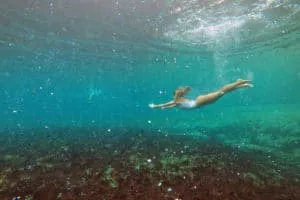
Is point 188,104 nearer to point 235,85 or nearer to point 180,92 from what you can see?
point 180,92

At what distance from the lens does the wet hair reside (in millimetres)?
5621

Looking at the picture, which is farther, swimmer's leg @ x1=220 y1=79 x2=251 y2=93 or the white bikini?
the white bikini

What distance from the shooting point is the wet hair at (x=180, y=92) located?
5.62 meters

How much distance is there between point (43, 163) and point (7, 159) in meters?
2.50

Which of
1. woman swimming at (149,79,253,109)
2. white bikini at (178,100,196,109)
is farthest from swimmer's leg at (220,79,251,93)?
white bikini at (178,100,196,109)

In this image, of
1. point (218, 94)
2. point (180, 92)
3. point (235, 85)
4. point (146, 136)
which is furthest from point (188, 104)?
point (146, 136)

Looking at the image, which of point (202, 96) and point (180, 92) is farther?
point (180, 92)

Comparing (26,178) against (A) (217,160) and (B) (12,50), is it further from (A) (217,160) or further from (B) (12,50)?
(B) (12,50)

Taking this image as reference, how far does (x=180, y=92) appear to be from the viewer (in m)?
5.67

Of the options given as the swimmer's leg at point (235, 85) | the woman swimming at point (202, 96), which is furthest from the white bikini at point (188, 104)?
the swimmer's leg at point (235, 85)

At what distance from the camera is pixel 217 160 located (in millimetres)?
11320

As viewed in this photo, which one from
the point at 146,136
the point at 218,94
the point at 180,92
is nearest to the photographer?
the point at 218,94

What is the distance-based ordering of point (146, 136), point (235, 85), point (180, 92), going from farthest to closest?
1. point (146, 136)
2. point (180, 92)
3. point (235, 85)

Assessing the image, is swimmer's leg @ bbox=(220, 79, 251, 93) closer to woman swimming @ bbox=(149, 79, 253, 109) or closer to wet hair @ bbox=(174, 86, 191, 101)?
woman swimming @ bbox=(149, 79, 253, 109)
